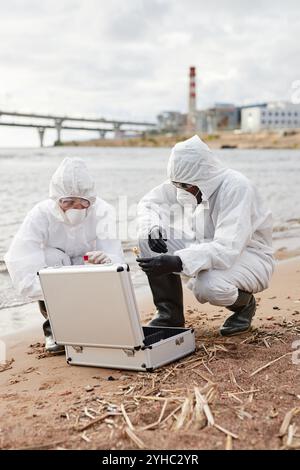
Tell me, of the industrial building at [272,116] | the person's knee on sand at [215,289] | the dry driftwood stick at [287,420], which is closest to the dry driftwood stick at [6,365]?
the person's knee on sand at [215,289]

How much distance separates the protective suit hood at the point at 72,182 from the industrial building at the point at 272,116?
89.3 meters

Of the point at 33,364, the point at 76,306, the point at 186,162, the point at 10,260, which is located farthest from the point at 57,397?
the point at 186,162

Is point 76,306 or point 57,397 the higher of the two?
point 76,306

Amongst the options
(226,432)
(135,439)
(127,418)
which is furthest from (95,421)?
(226,432)

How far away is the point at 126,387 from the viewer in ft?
10.2

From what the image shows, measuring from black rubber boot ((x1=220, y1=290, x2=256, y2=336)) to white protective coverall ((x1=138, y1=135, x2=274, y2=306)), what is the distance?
84 mm

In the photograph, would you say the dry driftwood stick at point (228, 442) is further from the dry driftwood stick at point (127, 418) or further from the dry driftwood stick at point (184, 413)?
the dry driftwood stick at point (127, 418)

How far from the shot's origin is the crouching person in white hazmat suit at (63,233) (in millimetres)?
3754

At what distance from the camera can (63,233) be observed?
4.02 m

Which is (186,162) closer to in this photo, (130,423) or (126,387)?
(126,387)

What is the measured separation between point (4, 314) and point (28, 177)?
59.3ft

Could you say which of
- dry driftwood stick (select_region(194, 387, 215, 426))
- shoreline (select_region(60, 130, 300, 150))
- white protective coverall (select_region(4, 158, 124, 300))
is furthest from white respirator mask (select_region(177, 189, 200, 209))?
shoreline (select_region(60, 130, 300, 150))

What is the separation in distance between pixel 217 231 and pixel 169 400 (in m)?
1.14
